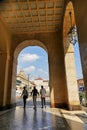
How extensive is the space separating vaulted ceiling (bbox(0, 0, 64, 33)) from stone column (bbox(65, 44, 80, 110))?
223 cm

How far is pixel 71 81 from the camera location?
8.01 metres

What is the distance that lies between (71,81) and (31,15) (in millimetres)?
4477

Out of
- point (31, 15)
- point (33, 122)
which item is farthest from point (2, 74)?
point (33, 122)

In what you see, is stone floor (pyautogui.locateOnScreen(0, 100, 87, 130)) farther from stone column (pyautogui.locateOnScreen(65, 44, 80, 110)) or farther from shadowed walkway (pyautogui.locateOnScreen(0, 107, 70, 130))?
stone column (pyautogui.locateOnScreen(65, 44, 80, 110))

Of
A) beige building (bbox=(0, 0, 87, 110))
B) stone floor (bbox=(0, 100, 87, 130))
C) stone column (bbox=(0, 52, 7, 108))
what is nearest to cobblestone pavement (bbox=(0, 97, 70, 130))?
stone floor (bbox=(0, 100, 87, 130))

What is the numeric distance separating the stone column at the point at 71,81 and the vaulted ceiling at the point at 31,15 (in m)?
2.23

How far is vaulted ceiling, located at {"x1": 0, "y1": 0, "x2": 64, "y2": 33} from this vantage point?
7.26 metres

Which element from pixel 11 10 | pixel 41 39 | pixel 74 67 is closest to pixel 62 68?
pixel 74 67

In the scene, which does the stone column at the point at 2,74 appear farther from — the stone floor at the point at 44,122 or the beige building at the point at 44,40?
the stone floor at the point at 44,122

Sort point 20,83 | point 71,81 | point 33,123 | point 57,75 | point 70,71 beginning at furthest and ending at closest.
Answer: point 20,83 → point 57,75 → point 70,71 → point 71,81 → point 33,123

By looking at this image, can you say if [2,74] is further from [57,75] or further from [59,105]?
[59,105]

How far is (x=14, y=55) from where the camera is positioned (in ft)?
34.2

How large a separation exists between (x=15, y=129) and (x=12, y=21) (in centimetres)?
683

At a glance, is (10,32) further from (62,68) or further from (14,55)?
(62,68)
